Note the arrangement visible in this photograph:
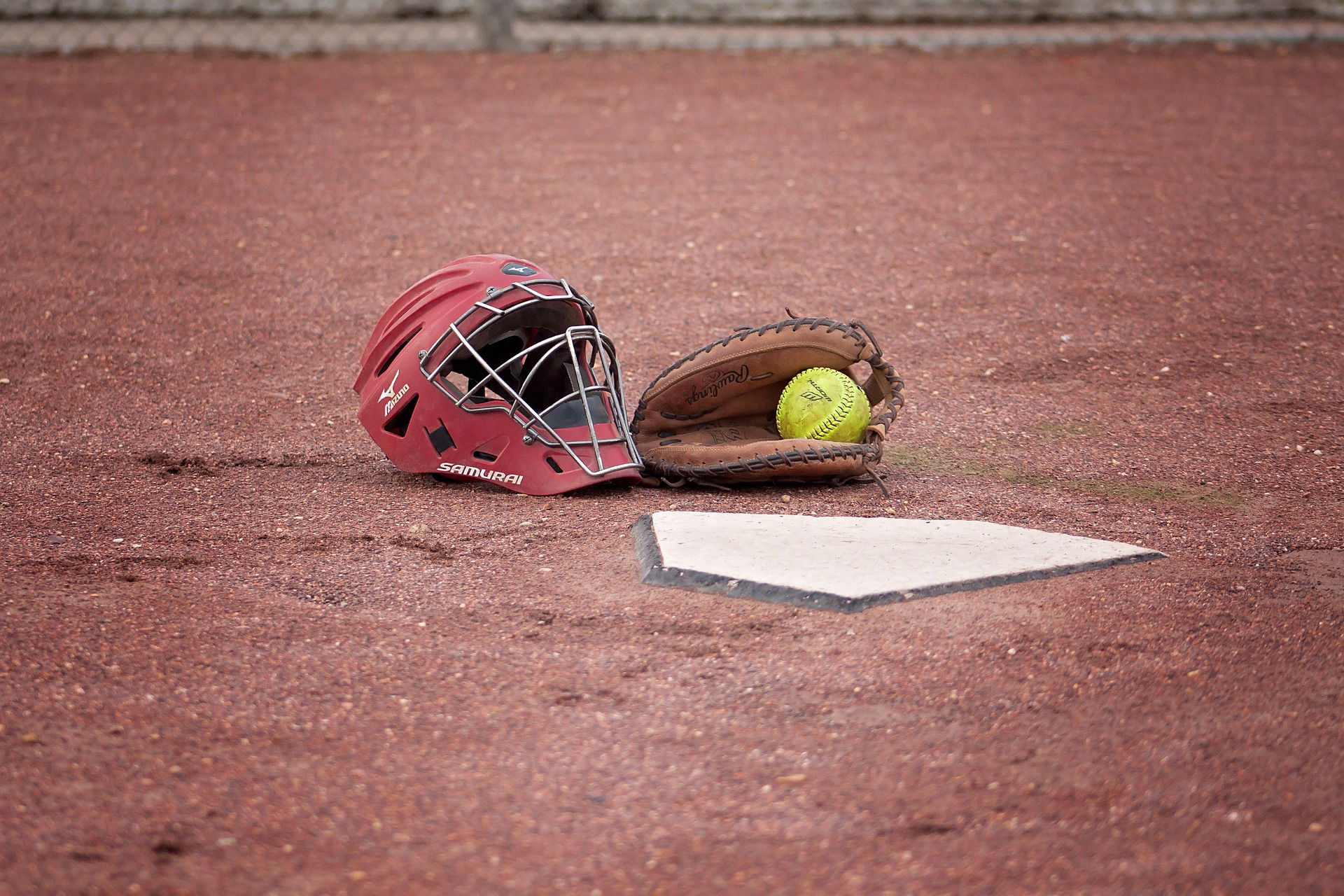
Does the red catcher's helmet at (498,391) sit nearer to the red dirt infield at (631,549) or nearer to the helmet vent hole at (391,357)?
the helmet vent hole at (391,357)

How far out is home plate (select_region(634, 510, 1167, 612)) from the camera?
2.54 meters

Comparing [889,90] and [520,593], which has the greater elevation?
[889,90]

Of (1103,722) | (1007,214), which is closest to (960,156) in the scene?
(1007,214)

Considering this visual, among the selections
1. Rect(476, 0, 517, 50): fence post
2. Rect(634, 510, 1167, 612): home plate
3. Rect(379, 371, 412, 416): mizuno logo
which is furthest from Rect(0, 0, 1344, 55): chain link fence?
Rect(634, 510, 1167, 612): home plate

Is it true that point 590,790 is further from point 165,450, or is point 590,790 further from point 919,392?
point 919,392

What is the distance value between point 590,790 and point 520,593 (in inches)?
28.0

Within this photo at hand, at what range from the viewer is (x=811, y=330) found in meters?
3.34

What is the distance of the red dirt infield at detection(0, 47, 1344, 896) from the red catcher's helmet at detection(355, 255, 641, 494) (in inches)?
4.2

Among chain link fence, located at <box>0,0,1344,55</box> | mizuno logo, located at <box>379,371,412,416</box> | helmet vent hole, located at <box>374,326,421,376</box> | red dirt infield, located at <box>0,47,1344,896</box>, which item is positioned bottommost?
red dirt infield, located at <box>0,47,1344,896</box>

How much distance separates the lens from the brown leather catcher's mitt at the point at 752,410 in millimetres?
3176

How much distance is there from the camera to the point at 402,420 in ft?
10.8

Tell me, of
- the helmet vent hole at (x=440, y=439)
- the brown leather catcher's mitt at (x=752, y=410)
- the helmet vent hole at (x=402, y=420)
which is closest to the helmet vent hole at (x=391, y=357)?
the helmet vent hole at (x=402, y=420)

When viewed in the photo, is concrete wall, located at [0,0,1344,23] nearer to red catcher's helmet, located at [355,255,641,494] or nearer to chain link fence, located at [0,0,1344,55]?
chain link fence, located at [0,0,1344,55]

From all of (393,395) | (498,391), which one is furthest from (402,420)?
(498,391)
